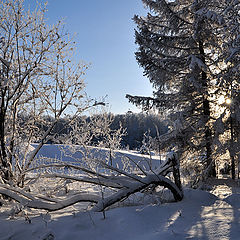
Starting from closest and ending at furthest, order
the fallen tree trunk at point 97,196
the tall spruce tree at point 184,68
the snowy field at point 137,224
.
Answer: the snowy field at point 137,224 < the fallen tree trunk at point 97,196 < the tall spruce tree at point 184,68

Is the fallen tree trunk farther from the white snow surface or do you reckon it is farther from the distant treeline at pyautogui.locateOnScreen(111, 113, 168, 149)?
the distant treeline at pyautogui.locateOnScreen(111, 113, 168, 149)

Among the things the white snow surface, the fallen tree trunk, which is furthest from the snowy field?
the fallen tree trunk

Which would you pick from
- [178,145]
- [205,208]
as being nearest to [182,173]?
[178,145]

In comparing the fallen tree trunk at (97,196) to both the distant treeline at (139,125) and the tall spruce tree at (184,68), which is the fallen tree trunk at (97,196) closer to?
the distant treeline at (139,125)

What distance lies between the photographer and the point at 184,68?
28.2ft

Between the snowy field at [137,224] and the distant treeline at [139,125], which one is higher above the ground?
the distant treeline at [139,125]

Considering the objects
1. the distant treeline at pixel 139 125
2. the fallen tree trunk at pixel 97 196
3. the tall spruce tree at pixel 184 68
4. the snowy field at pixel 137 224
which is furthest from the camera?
the tall spruce tree at pixel 184 68

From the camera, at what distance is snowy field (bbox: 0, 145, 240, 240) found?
1989mm

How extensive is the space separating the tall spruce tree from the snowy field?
5246 mm

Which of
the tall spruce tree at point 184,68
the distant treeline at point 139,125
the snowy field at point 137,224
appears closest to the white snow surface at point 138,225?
the snowy field at point 137,224

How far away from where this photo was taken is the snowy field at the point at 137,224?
6.53 feet

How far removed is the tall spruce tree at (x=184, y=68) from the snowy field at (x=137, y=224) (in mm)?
5246

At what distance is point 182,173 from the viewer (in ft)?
28.5

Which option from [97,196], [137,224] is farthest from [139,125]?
[137,224]
